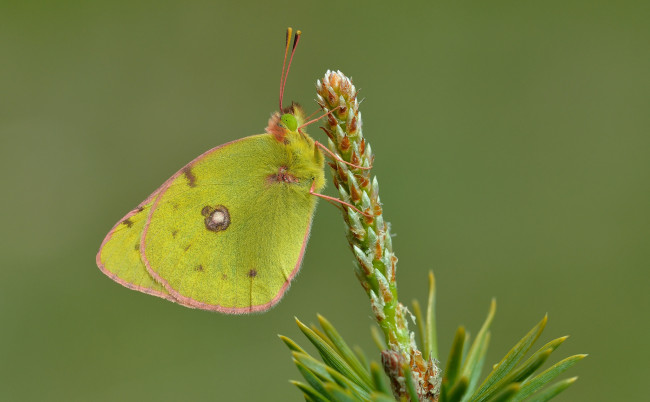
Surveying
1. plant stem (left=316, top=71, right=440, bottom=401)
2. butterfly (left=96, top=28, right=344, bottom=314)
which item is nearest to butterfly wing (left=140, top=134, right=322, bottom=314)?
butterfly (left=96, top=28, right=344, bottom=314)

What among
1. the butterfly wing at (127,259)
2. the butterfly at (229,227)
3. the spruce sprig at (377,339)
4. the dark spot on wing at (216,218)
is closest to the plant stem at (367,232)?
the spruce sprig at (377,339)

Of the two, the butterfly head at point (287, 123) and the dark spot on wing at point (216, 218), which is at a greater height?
the butterfly head at point (287, 123)

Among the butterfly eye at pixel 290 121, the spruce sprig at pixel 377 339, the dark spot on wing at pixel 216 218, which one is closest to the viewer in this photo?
the spruce sprig at pixel 377 339

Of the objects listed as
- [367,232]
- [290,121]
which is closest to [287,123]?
[290,121]

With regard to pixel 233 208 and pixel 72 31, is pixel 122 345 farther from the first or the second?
pixel 72 31

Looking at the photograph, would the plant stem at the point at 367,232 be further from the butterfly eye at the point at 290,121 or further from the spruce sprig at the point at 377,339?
the butterfly eye at the point at 290,121
